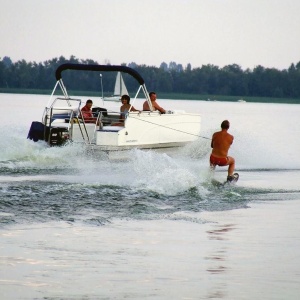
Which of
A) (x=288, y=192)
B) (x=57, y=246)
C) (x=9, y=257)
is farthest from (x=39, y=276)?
(x=288, y=192)

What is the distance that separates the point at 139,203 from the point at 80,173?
214 inches

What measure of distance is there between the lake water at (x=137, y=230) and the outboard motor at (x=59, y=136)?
20 cm

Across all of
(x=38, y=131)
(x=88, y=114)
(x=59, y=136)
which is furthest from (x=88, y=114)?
(x=38, y=131)

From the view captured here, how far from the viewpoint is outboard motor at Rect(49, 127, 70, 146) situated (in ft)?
71.1

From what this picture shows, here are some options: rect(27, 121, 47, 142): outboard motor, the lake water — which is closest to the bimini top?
rect(27, 121, 47, 142): outboard motor

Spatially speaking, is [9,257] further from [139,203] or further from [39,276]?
[139,203]

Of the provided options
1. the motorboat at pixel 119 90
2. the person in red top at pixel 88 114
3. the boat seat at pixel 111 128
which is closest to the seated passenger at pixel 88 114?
the person in red top at pixel 88 114

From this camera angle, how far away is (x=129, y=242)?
465 inches

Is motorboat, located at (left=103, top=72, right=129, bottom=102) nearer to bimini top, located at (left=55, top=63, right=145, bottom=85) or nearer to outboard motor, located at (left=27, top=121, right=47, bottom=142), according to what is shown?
bimini top, located at (left=55, top=63, right=145, bottom=85)

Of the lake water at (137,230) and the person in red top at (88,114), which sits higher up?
the person in red top at (88,114)

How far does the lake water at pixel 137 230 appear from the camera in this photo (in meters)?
9.43

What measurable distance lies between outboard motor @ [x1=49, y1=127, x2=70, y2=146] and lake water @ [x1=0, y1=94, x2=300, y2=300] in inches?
8.0

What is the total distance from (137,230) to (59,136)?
360 inches

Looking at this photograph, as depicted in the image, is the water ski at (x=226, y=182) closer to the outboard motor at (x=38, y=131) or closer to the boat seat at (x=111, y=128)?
the boat seat at (x=111, y=128)
